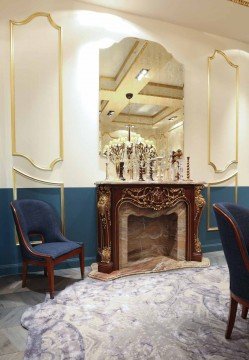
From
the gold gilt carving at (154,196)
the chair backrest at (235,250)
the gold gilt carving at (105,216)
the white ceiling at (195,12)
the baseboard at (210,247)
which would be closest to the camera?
the chair backrest at (235,250)

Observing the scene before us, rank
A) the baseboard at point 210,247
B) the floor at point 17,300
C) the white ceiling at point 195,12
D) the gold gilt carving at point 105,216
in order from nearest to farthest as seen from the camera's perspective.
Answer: the floor at point 17,300, the gold gilt carving at point 105,216, the white ceiling at point 195,12, the baseboard at point 210,247

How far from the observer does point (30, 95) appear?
297 centimetres

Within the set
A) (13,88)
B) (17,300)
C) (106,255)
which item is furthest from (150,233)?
(13,88)

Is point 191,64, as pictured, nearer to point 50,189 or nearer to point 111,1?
point 111,1

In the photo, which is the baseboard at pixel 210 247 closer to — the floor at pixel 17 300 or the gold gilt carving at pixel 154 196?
the floor at pixel 17 300

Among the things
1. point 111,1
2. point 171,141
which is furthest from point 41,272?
point 111,1

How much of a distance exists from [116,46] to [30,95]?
1239 mm

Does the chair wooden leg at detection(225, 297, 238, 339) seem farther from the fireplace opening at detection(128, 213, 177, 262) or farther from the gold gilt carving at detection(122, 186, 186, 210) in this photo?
the fireplace opening at detection(128, 213, 177, 262)

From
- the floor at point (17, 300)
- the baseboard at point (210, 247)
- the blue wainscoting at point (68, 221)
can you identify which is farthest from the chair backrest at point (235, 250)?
the baseboard at point (210, 247)

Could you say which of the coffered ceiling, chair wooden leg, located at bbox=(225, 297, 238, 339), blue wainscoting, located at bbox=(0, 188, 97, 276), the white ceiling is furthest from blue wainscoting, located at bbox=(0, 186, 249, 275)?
the white ceiling

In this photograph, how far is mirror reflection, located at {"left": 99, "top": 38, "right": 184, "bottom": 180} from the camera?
129 inches

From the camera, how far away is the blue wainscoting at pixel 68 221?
288cm

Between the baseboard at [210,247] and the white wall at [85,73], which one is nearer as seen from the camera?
the white wall at [85,73]

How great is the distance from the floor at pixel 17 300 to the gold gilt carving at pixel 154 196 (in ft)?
3.13
